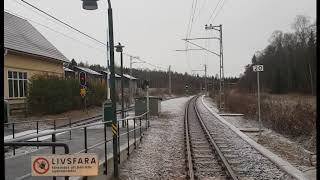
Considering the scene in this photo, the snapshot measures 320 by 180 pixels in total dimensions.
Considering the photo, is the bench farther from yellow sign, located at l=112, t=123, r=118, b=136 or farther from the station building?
yellow sign, located at l=112, t=123, r=118, b=136

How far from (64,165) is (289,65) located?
87.7 m

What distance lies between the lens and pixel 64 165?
6.48m

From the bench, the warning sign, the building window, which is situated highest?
the building window

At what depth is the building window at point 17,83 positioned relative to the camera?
37875 millimetres

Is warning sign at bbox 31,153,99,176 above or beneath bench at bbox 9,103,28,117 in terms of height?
above

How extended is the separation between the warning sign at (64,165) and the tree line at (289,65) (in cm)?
6537

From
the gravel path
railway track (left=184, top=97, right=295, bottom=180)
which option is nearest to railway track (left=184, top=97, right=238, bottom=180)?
railway track (left=184, top=97, right=295, bottom=180)

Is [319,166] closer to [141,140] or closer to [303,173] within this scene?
[303,173]

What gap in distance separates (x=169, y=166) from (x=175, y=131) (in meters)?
11.5

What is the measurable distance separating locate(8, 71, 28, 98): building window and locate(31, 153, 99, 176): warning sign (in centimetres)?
3256

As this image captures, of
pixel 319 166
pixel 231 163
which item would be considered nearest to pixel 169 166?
pixel 231 163

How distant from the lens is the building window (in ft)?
124

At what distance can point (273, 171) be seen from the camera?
12.4 m

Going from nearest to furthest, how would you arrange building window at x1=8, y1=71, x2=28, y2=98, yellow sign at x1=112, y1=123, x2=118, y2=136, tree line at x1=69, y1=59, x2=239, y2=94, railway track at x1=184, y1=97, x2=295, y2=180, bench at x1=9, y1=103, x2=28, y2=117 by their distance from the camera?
yellow sign at x1=112, y1=123, x2=118, y2=136 → railway track at x1=184, y1=97, x2=295, y2=180 → bench at x1=9, y1=103, x2=28, y2=117 → building window at x1=8, y1=71, x2=28, y2=98 → tree line at x1=69, y1=59, x2=239, y2=94
